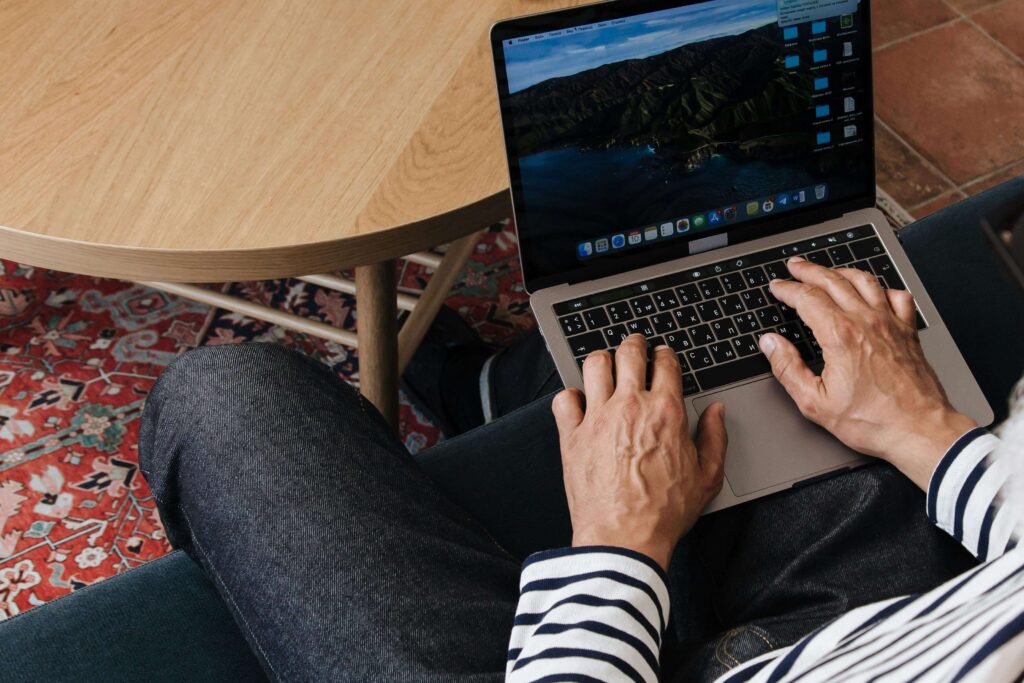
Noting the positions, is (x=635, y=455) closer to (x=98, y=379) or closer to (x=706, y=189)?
(x=706, y=189)

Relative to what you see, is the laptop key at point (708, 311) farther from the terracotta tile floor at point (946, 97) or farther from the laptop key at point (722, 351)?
the terracotta tile floor at point (946, 97)

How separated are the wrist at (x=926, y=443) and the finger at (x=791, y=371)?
0.08 meters

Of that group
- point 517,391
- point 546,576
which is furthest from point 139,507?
point 546,576

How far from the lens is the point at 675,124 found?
2.73 ft

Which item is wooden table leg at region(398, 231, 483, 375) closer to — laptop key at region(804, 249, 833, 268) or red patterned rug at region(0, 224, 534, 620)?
red patterned rug at region(0, 224, 534, 620)

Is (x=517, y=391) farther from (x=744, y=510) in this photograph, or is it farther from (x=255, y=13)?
(x=255, y=13)

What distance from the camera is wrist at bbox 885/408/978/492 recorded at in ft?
2.40

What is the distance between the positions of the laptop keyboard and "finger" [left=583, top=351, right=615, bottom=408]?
0.15ft

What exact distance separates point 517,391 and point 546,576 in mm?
517

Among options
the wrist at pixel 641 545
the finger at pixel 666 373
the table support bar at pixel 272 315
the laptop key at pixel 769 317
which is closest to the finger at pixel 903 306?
the laptop key at pixel 769 317

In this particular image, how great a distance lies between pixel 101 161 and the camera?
2.65ft

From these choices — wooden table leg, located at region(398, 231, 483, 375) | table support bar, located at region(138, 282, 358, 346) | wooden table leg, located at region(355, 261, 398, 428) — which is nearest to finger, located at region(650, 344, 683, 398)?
wooden table leg, located at region(355, 261, 398, 428)

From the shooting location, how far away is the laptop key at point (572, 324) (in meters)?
0.84

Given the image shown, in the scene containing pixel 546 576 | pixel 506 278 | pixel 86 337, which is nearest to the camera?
pixel 546 576
